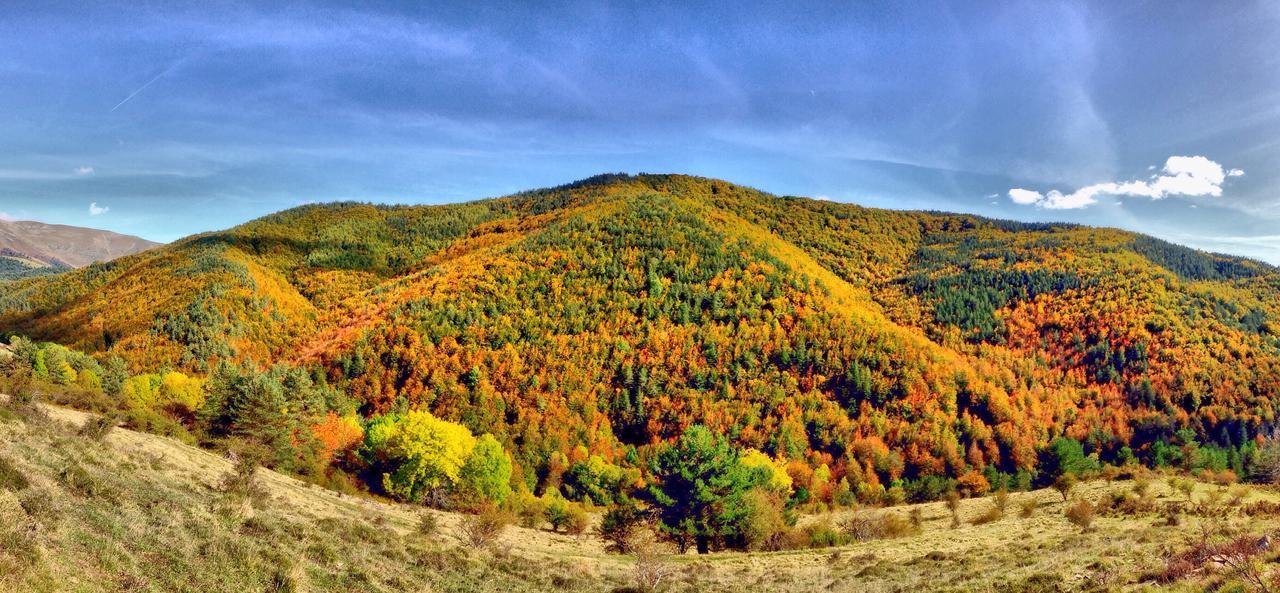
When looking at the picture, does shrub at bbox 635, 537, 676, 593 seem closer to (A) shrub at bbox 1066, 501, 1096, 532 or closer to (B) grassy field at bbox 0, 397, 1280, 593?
(B) grassy field at bbox 0, 397, 1280, 593

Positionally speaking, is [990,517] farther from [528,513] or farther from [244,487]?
[244,487]

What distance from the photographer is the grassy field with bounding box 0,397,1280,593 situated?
581 inches

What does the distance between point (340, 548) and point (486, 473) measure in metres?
46.1

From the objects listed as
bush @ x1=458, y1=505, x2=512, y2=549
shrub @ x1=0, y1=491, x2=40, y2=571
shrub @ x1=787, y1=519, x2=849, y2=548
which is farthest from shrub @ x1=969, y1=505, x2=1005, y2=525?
shrub @ x1=0, y1=491, x2=40, y2=571

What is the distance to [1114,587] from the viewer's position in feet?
65.3

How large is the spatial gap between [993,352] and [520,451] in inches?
6636

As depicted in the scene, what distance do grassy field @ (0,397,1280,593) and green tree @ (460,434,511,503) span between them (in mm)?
16546

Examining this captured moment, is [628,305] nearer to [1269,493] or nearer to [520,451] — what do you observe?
[520,451]

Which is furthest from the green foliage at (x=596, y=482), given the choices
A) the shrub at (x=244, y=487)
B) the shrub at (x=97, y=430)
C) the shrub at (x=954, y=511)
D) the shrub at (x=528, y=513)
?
the shrub at (x=97, y=430)

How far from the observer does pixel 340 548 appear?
25.8 meters

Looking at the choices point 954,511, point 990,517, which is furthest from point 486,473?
point 954,511

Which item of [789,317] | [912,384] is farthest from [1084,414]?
[789,317]

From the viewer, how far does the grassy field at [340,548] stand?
1475 centimetres

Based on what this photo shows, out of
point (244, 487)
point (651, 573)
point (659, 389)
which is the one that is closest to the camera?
point (244, 487)
